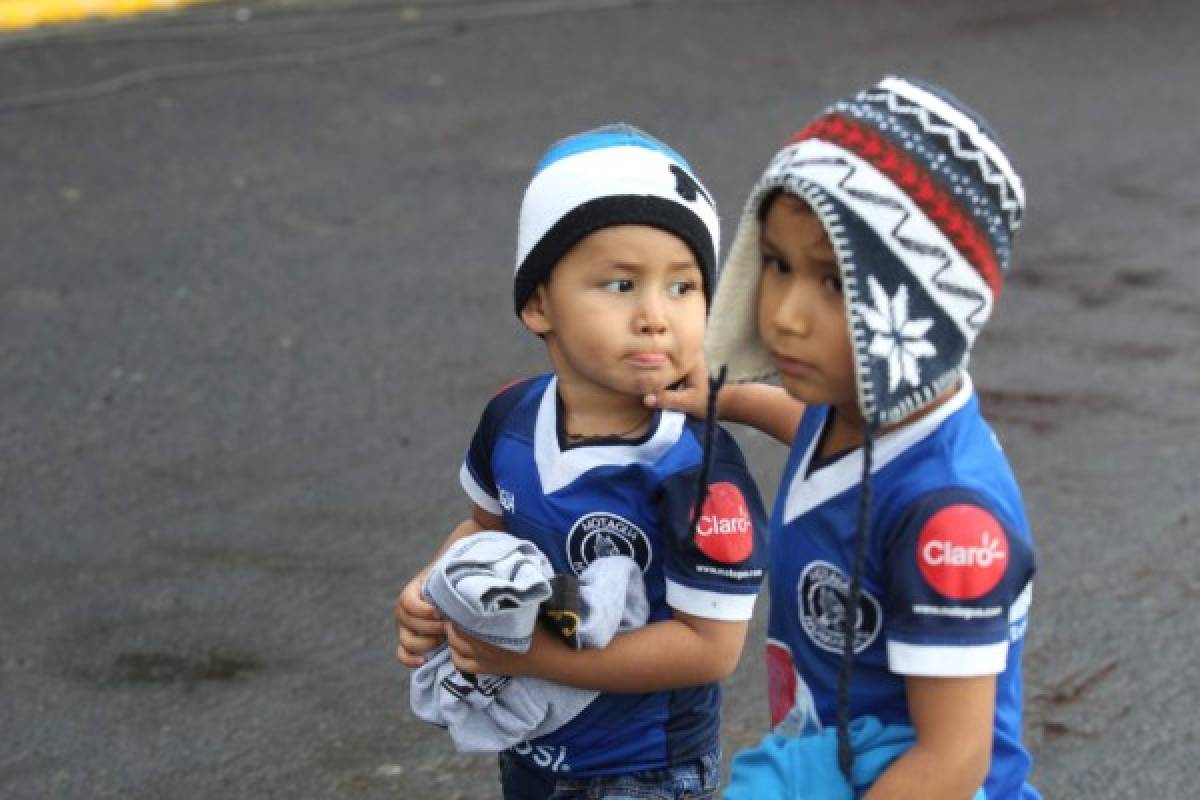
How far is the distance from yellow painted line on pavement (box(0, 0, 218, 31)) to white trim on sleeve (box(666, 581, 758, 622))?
873cm

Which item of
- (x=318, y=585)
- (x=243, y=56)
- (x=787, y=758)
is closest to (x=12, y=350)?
(x=318, y=585)

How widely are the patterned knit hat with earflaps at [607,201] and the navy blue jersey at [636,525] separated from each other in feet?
0.75

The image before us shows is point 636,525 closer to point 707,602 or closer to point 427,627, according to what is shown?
point 707,602

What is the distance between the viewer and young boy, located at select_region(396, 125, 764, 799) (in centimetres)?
285

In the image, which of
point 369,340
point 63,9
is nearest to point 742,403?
point 369,340

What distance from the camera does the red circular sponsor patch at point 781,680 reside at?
264 centimetres

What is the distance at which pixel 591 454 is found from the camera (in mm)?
2943

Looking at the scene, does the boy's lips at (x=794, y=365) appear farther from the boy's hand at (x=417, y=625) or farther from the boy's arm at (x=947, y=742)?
the boy's hand at (x=417, y=625)

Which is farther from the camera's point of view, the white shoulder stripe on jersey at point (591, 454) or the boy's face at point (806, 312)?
the white shoulder stripe on jersey at point (591, 454)

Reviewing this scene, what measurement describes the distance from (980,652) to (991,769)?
0.26 m

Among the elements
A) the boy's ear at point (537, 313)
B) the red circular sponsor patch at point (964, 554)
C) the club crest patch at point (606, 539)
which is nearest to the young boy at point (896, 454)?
the red circular sponsor patch at point (964, 554)

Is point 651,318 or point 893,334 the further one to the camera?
point 651,318

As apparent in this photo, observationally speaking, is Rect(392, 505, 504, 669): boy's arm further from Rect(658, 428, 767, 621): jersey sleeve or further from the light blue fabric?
the light blue fabric

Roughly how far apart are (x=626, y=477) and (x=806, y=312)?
1.88 feet
